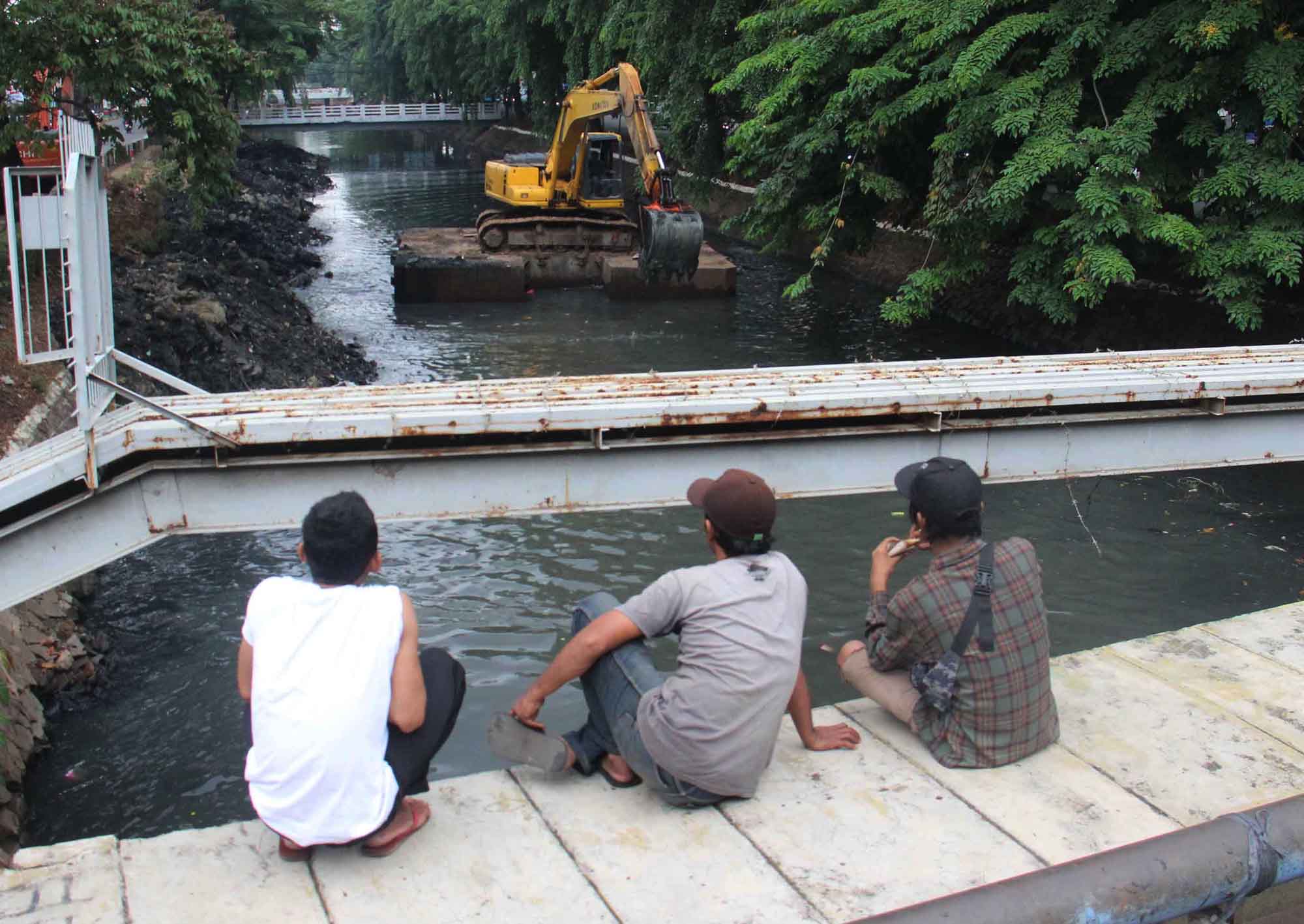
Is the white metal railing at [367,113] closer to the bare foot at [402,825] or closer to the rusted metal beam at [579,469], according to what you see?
the rusted metal beam at [579,469]

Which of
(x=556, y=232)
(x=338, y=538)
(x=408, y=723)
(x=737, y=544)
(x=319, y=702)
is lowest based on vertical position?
(x=408, y=723)

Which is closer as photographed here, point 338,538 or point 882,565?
point 338,538

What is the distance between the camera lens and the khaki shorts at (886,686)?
14.1 ft

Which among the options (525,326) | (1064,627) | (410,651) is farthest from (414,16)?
(410,651)

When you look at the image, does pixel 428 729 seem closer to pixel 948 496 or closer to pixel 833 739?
pixel 833 739

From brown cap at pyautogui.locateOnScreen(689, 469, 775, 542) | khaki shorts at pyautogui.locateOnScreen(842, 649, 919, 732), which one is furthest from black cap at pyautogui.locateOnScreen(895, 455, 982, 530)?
khaki shorts at pyautogui.locateOnScreen(842, 649, 919, 732)

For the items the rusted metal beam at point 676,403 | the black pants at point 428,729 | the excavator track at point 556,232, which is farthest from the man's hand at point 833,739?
the excavator track at point 556,232

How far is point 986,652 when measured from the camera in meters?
3.92

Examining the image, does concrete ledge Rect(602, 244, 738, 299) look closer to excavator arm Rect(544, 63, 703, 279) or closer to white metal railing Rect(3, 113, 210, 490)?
excavator arm Rect(544, 63, 703, 279)

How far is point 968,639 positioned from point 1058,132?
9.05 meters

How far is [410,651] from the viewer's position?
3.36m

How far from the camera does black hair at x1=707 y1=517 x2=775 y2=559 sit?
3713mm

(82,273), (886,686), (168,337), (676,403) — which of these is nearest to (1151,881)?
(886,686)

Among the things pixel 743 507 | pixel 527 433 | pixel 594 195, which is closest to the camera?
pixel 743 507
